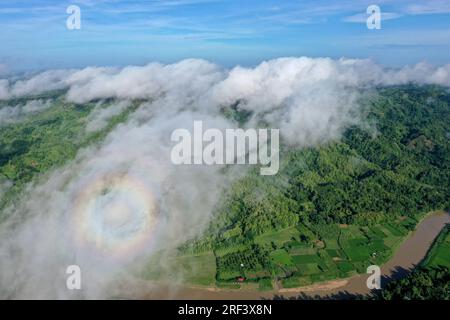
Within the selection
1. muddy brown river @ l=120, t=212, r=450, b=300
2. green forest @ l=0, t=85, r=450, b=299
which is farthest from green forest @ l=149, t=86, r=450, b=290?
muddy brown river @ l=120, t=212, r=450, b=300

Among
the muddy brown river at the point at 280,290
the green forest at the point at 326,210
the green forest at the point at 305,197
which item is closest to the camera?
the muddy brown river at the point at 280,290

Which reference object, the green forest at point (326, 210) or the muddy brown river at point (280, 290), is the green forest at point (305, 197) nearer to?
the green forest at point (326, 210)

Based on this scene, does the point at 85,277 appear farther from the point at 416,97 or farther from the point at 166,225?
the point at 416,97

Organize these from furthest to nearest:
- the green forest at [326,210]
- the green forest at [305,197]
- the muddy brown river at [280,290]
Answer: the green forest at [305,197] < the green forest at [326,210] < the muddy brown river at [280,290]

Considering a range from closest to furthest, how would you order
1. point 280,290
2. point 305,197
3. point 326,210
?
1. point 280,290
2. point 326,210
3. point 305,197

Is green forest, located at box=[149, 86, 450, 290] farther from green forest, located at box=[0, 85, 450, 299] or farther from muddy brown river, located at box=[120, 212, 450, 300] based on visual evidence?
muddy brown river, located at box=[120, 212, 450, 300]

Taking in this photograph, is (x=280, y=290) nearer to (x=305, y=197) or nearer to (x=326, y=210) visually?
(x=326, y=210)

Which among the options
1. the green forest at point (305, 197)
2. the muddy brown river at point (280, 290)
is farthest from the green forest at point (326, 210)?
the muddy brown river at point (280, 290)

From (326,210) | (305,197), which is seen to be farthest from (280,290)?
(305,197)

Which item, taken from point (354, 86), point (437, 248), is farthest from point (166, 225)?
point (354, 86)

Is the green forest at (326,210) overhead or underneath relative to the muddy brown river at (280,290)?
overhead
